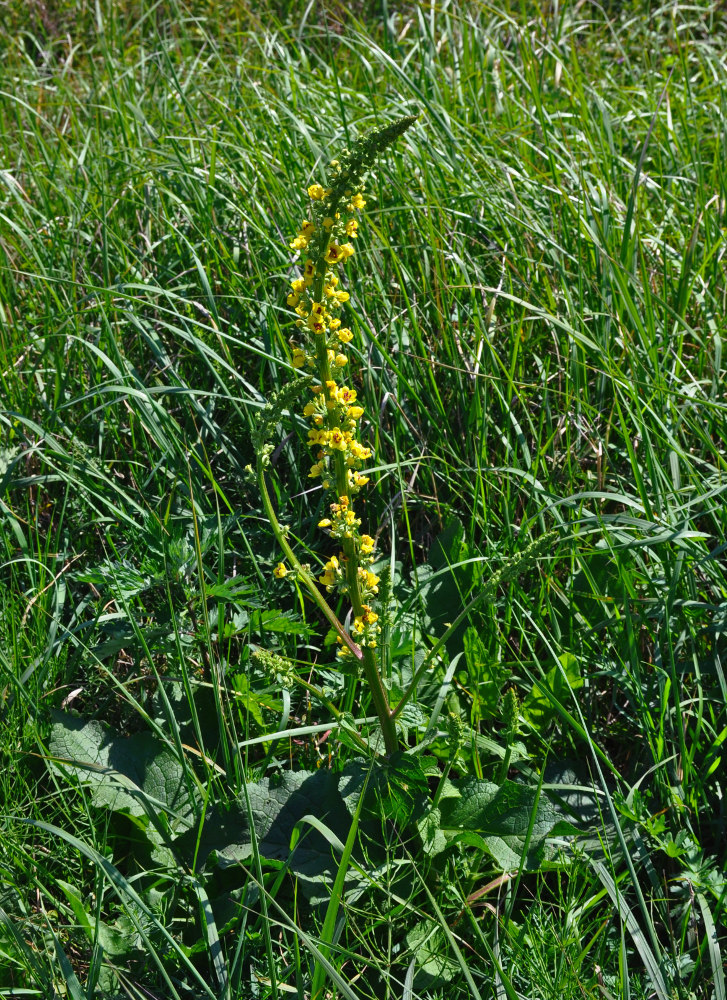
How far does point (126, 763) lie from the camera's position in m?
1.91

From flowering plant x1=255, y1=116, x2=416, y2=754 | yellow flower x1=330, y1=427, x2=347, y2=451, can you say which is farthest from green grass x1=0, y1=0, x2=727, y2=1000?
yellow flower x1=330, y1=427, x2=347, y2=451

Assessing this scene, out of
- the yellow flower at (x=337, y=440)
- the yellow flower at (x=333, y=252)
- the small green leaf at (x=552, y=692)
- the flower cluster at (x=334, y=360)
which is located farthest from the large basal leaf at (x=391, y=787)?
the yellow flower at (x=333, y=252)

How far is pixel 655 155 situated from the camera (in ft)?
11.4

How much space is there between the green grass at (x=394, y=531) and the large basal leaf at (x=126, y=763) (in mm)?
25

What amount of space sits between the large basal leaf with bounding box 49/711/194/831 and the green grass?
0.02 m

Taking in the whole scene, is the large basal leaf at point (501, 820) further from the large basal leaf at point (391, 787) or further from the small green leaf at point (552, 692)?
the small green leaf at point (552, 692)

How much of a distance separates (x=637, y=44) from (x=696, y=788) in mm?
4720

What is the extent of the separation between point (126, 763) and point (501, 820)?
85 cm

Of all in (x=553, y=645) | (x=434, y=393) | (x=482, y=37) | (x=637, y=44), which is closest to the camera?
(x=553, y=645)

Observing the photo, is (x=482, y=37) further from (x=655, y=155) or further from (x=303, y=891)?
(x=303, y=891)

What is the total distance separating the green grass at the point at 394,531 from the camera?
1.68 metres

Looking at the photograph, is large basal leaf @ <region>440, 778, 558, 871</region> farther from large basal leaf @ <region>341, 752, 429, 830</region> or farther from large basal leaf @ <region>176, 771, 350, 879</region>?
large basal leaf @ <region>176, 771, 350, 879</region>

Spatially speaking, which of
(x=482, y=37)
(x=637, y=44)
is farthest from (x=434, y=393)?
(x=637, y=44)

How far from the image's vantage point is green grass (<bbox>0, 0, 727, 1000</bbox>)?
1677 mm
